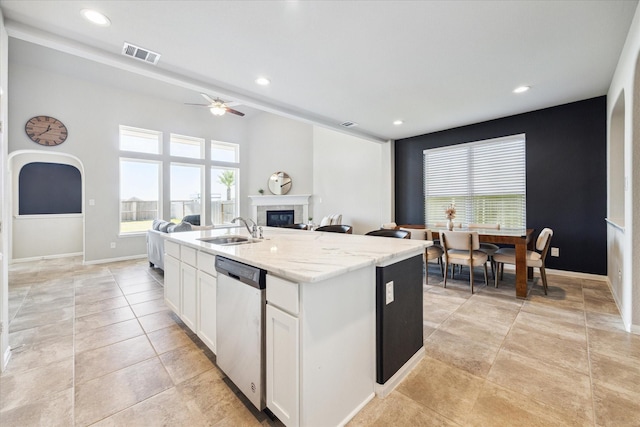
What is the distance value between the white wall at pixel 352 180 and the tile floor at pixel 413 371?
3.10 m

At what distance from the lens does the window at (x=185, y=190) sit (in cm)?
688

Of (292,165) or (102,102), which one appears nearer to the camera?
(102,102)

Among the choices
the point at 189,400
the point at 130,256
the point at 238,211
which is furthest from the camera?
the point at 238,211

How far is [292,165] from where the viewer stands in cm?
756

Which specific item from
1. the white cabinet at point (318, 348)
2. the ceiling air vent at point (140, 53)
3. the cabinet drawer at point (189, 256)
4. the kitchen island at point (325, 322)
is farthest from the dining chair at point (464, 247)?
the ceiling air vent at point (140, 53)

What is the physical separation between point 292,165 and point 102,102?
4.44 m

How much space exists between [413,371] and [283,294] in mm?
1258

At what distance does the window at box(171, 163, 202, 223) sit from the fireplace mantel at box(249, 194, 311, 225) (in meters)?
1.52

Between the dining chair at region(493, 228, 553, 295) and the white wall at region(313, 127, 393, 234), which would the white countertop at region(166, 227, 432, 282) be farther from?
the white wall at region(313, 127, 393, 234)

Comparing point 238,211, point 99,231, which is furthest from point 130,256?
point 238,211

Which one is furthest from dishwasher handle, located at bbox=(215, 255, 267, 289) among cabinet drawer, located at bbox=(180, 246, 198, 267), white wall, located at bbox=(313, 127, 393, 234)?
white wall, located at bbox=(313, 127, 393, 234)

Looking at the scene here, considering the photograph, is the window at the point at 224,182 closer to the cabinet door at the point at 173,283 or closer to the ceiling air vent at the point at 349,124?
the ceiling air vent at the point at 349,124

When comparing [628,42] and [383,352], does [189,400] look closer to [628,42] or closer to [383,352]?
[383,352]

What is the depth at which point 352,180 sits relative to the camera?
6.46 meters
